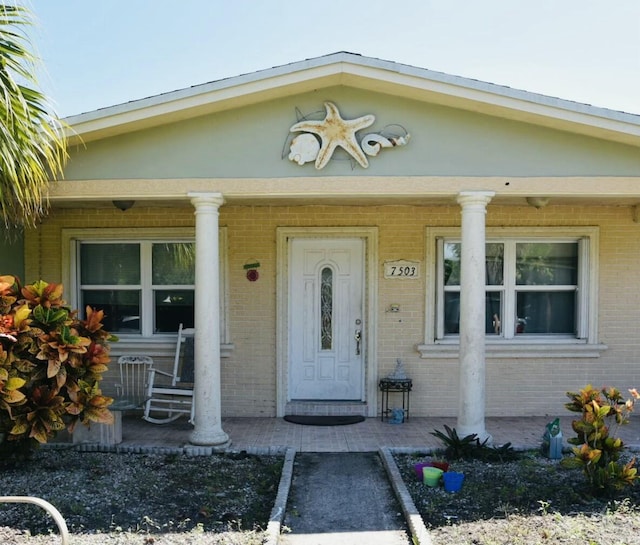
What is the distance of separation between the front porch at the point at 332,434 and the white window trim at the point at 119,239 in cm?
114

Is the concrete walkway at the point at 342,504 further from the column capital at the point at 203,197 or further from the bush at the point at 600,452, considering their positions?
the column capital at the point at 203,197

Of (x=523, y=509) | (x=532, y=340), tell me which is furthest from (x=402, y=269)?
(x=523, y=509)

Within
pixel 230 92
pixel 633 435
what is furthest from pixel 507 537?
pixel 230 92

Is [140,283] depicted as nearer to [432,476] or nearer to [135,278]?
[135,278]

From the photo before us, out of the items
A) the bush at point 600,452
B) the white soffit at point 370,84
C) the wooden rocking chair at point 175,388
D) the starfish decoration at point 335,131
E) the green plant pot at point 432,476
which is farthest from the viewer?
the wooden rocking chair at point 175,388

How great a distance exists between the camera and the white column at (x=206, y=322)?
20.0 ft

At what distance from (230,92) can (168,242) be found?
2.82m

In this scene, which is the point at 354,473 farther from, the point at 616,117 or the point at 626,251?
the point at 626,251

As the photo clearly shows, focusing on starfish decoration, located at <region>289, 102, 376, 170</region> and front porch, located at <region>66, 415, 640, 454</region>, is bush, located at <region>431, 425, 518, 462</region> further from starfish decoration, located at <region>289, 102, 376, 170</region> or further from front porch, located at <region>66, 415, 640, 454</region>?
starfish decoration, located at <region>289, 102, 376, 170</region>

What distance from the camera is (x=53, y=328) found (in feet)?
17.7

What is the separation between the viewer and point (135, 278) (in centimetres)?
797

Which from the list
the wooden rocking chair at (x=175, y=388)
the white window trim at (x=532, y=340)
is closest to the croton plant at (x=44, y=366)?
the wooden rocking chair at (x=175, y=388)

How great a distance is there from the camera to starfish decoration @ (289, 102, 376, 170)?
5.93 metres

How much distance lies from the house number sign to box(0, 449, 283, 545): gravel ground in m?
2.87
